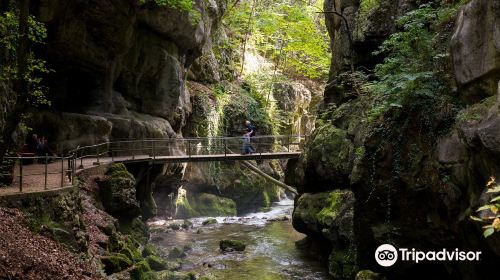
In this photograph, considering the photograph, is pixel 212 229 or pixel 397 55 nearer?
pixel 397 55

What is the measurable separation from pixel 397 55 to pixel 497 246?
669cm

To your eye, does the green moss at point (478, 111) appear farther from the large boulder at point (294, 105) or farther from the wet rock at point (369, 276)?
the large boulder at point (294, 105)

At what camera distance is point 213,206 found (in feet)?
98.8

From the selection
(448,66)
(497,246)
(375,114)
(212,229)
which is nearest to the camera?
(497,246)

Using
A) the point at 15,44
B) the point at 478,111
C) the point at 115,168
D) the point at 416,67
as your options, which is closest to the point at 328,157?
the point at 416,67

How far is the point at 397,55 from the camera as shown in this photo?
12531 millimetres

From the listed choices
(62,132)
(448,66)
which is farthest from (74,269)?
(62,132)

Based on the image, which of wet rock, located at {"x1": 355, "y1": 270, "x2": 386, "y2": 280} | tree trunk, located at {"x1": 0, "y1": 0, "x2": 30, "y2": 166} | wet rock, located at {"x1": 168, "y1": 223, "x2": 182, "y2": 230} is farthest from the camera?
wet rock, located at {"x1": 168, "y1": 223, "x2": 182, "y2": 230}

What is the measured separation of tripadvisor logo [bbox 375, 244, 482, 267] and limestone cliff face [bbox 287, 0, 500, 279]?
134mm

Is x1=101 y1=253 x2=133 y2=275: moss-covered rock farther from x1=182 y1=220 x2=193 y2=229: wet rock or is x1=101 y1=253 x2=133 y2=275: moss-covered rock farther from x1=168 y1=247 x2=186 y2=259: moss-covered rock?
x1=182 y1=220 x2=193 y2=229: wet rock

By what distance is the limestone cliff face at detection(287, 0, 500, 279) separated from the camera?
26.0ft

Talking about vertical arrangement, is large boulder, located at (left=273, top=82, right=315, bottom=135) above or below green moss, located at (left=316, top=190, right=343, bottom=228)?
above

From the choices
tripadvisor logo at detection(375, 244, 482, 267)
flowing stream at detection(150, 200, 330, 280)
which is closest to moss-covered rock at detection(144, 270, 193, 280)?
flowing stream at detection(150, 200, 330, 280)

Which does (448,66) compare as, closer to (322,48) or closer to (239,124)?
(239,124)
